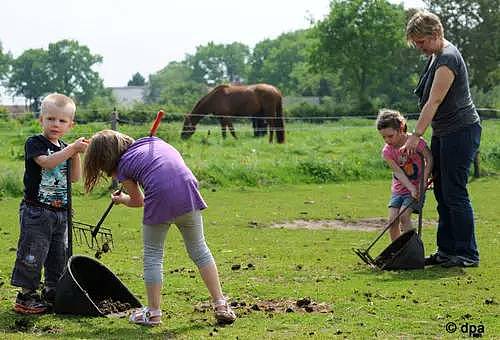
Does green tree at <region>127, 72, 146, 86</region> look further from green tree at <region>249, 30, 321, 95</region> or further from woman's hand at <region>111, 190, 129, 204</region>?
woman's hand at <region>111, 190, 129, 204</region>

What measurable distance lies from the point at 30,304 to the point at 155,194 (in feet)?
4.27

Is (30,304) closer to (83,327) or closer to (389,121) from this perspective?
(83,327)

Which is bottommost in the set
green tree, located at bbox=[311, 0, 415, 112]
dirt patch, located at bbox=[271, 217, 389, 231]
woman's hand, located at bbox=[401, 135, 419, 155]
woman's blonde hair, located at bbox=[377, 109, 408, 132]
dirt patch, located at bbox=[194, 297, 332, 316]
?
dirt patch, located at bbox=[271, 217, 389, 231]

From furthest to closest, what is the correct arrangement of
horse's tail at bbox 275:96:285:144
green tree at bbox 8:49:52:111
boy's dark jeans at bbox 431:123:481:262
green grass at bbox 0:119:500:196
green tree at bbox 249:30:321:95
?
green tree at bbox 249:30:321:95
green tree at bbox 8:49:52:111
horse's tail at bbox 275:96:285:144
green grass at bbox 0:119:500:196
boy's dark jeans at bbox 431:123:481:262

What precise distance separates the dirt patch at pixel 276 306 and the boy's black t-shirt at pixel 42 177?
4.08 ft

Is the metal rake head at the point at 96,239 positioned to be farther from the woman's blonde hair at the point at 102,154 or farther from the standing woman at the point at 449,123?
the standing woman at the point at 449,123

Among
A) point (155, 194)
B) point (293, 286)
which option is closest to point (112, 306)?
point (155, 194)

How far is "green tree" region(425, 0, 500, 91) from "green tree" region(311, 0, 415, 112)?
6305 millimetres

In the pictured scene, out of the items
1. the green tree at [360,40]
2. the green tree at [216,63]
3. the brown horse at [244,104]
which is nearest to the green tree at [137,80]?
the green tree at [216,63]

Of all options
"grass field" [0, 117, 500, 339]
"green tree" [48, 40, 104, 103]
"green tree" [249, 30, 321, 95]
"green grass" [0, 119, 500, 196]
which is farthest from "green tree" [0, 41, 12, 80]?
"grass field" [0, 117, 500, 339]

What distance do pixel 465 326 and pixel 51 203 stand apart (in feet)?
9.41

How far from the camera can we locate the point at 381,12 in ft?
226

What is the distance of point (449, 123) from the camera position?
7.71 meters

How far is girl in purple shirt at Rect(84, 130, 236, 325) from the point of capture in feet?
18.2
